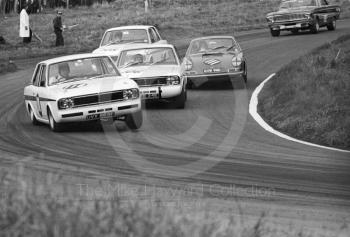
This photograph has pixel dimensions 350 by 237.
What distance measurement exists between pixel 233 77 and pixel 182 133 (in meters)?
7.85

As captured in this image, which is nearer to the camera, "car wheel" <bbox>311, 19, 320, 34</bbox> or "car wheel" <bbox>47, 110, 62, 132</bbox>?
"car wheel" <bbox>47, 110, 62, 132</bbox>

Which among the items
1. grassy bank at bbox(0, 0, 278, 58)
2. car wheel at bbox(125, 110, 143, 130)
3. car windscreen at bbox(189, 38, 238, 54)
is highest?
car wheel at bbox(125, 110, 143, 130)

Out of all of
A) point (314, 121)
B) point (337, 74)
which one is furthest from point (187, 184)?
point (337, 74)

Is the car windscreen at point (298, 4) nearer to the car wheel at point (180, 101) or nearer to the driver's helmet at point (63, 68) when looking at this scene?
the car wheel at point (180, 101)

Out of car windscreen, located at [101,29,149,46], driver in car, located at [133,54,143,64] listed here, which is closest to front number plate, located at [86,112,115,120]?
driver in car, located at [133,54,143,64]

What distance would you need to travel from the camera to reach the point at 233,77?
843 inches

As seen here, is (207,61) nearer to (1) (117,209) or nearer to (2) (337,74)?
(2) (337,74)

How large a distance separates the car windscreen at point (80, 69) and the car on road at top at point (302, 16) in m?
20.4

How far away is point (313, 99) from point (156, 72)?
3607mm

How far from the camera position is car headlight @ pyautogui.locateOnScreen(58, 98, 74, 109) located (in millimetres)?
14094

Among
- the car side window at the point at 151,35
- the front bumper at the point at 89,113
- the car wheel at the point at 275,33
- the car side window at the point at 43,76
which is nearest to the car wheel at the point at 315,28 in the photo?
the car wheel at the point at 275,33

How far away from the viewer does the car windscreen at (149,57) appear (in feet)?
60.3

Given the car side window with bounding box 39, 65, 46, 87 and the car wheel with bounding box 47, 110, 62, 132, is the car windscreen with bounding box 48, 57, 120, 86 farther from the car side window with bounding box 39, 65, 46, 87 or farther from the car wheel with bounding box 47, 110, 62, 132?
the car wheel with bounding box 47, 110, 62, 132

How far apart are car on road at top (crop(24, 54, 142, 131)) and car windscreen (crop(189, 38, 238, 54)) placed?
6.57 metres
